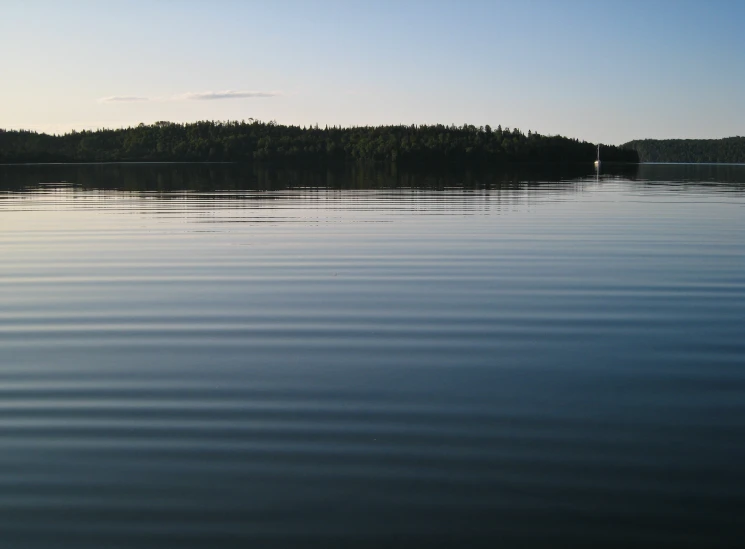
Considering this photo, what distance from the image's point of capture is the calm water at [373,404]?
493 cm

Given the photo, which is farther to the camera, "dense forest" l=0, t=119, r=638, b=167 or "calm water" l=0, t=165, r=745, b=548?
"dense forest" l=0, t=119, r=638, b=167

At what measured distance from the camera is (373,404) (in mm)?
6992

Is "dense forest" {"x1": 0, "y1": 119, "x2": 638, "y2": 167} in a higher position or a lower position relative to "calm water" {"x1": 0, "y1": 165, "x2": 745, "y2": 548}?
higher

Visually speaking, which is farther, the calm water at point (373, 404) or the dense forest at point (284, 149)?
the dense forest at point (284, 149)

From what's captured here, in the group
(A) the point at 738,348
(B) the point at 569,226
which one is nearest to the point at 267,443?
(A) the point at 738,348

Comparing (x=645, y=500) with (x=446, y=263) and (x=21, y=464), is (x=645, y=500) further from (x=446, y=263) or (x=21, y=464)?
(x=446, y=263)

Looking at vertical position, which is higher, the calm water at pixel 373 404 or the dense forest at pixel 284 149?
the dense forest at pixel 284 149

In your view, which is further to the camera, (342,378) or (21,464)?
(342,378)

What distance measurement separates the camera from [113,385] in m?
7.57

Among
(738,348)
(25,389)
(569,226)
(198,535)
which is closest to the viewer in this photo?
(198,535)

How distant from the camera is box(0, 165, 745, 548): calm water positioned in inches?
194

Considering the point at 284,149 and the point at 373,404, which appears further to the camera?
the point at 284,149

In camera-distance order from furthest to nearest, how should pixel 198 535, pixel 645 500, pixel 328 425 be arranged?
pixel 328 425
pixel 645 500
pixel 198 535

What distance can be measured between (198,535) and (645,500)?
9.70ft
